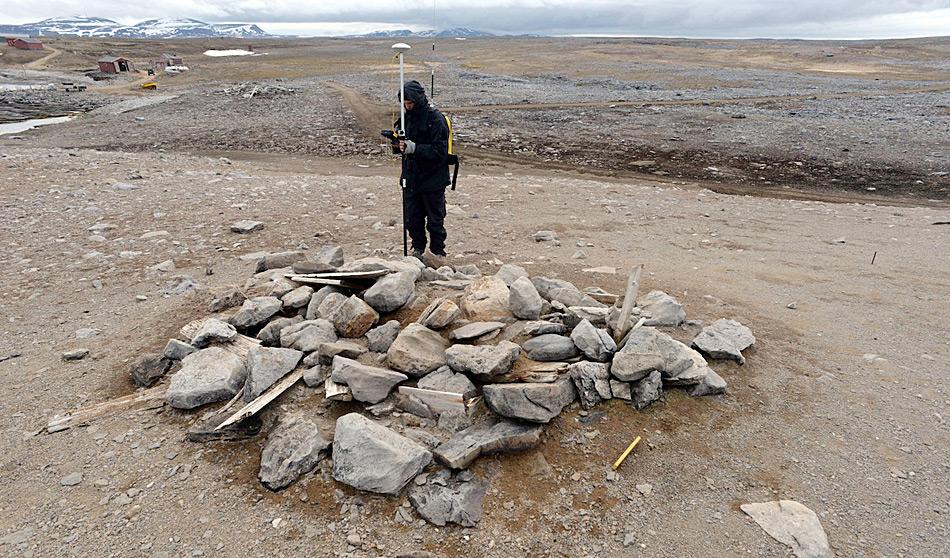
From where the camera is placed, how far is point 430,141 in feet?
23.0

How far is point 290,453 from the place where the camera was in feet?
12.7

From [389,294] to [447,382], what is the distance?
126 cm

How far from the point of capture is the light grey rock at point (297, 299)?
5453mm

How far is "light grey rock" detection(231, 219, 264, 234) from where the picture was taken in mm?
→ 8930

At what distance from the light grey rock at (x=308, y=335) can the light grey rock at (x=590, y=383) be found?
2103 millimetres

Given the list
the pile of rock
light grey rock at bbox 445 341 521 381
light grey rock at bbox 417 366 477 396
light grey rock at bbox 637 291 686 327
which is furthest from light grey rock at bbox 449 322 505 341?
light grey rock at bbox 637 291 686 327

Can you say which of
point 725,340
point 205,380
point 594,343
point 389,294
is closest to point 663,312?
point 725,340

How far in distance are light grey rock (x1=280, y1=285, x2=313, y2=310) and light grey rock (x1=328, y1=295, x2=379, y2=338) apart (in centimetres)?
50

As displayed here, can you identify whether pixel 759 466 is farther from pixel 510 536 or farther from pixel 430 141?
pixel 430 141

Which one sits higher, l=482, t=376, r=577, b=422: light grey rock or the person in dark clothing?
the person in dark clothing

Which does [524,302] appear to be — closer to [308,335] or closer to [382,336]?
[382,336]

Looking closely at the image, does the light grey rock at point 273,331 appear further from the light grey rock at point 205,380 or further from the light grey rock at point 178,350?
the light grey rock at point 178,350

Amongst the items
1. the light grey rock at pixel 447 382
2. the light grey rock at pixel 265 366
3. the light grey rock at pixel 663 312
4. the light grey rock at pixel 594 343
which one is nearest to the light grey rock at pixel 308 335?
the light grey rock at pixel 265 366

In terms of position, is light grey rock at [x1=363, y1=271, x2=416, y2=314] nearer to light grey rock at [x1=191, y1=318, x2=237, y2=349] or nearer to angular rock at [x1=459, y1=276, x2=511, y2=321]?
angular rock at [x1=459, y1=276, x2=511, y2=321]
